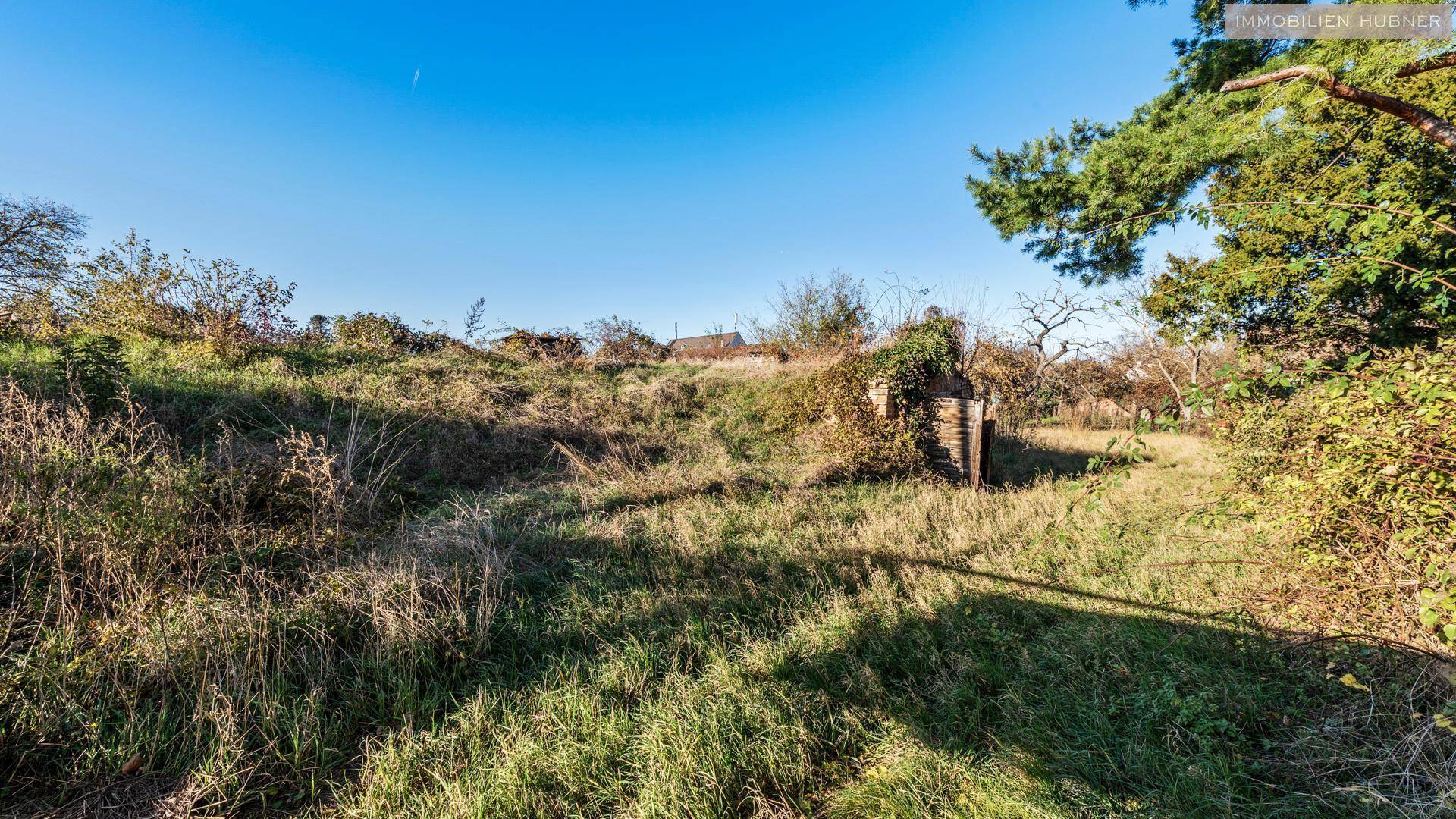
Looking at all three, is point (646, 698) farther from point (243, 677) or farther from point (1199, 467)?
point (1199, 467)

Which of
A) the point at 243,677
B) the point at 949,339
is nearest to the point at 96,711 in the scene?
the point at 243,677

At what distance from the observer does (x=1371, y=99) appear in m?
2.05

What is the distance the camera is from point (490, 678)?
9.69 feet

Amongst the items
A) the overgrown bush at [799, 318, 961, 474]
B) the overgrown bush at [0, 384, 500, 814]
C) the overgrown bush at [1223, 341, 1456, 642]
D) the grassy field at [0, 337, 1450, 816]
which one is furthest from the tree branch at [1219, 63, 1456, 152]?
the overgrown bush at [799, 318, 961, 474]

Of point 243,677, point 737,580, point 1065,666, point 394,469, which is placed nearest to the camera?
point 243,677

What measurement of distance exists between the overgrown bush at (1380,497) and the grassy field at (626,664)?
1.18 ft

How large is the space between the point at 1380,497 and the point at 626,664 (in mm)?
4573

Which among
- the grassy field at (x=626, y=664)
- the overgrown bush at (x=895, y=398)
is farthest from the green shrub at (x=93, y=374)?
the overgrown bush at (x=895, y=398)

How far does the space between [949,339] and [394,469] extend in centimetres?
957

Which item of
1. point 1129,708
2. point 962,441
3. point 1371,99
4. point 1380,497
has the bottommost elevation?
point 1129,708

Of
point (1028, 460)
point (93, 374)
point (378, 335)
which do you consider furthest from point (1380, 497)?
point (378, 335)

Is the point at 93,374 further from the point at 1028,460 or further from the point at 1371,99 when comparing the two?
the point at 1028,460

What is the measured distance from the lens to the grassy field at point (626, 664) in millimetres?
2174

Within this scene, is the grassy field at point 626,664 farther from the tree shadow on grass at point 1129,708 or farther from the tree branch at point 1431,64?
the tree branch at point 1431,64
